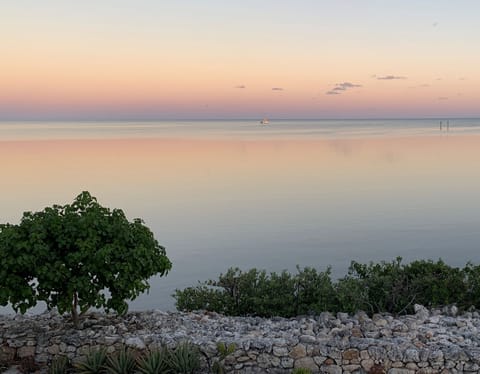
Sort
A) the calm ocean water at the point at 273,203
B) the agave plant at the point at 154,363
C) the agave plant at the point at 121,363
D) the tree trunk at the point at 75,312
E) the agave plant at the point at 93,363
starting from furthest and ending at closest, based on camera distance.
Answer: the calm ocean water at the point at 273,203
the tree trunk at the point at 75,312
the agave plant at the point at 93,363
the agave plant at the point at 121,363
the agave plant at the point at 154,363

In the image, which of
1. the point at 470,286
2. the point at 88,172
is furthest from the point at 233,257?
the point at 88,172

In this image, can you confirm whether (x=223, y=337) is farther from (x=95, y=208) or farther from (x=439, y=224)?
(x=439, y=224)

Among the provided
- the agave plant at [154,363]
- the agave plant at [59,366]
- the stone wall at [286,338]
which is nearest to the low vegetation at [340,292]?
the stone wall at [286,338]

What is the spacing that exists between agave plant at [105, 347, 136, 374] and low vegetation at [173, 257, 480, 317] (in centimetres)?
361

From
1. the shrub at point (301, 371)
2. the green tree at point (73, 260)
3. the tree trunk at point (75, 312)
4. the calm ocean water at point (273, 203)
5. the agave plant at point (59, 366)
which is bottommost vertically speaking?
the calm ocean water at point (273, 203)

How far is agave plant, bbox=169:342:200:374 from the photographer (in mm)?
9443

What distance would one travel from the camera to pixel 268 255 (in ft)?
71.7

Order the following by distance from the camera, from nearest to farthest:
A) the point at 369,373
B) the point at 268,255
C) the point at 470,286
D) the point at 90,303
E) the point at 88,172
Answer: the point at 369,373, the point at 90,303, the point at 470,286, the point at 268,255, the point at 88,172

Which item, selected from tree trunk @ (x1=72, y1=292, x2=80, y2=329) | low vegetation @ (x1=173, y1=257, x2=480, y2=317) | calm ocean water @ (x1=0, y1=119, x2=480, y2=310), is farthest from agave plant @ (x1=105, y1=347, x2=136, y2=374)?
calm ocean water @ (x1=0, y1=119, x2=480, y2=310)

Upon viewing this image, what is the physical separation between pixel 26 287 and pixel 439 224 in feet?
69.0

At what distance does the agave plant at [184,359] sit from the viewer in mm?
9443

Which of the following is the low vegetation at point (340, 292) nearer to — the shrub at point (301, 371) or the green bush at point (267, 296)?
the green bush at point (267, 296)

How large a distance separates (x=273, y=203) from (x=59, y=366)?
23.6 m

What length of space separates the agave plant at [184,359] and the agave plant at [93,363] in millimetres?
1204
